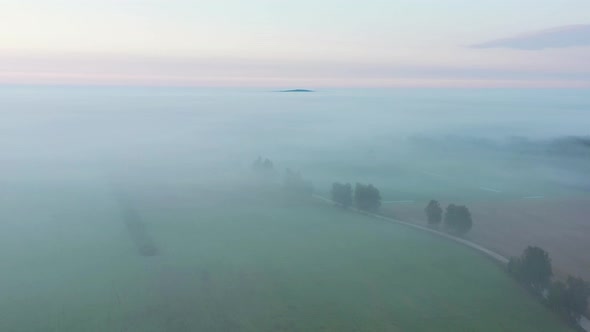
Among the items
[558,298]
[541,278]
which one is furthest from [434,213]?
[558,298]

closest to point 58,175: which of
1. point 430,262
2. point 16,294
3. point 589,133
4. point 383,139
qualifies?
point 16,294

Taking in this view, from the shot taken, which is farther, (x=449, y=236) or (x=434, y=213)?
(x=434, y=213)

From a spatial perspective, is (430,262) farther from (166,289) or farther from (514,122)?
(514,122)

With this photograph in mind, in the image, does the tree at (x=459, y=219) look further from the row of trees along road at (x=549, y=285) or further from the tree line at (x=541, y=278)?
the row of trees along road at (x=549, y=285)

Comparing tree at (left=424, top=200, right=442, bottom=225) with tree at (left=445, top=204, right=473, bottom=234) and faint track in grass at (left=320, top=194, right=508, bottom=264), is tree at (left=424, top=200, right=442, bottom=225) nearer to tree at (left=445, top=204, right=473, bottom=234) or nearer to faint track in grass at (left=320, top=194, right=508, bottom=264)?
faint track in grass at (left=320, top=194, right=508, bottom=264)

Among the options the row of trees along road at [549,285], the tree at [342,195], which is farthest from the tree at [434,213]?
the row of trees along road at [549,285]

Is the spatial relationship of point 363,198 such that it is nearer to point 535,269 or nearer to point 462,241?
point 462,241

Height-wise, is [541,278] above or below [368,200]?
above

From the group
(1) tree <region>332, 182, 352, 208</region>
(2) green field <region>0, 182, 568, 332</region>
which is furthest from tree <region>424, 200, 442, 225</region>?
(1) tree <region>332, 182, 352, 208</region>
